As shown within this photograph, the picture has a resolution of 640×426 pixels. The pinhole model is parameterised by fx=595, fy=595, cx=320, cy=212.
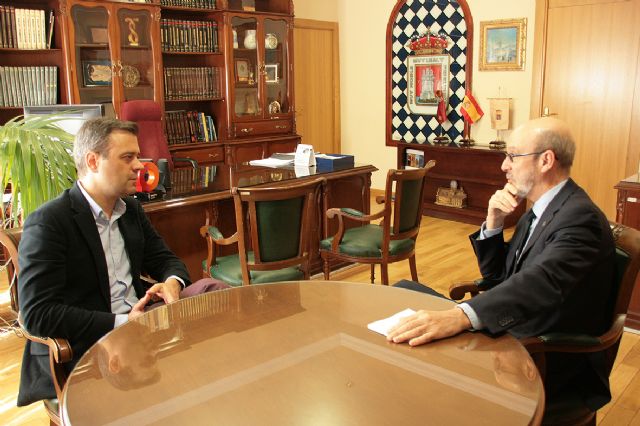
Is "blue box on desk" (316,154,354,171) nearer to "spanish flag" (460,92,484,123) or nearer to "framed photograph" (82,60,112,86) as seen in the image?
"framed photograph" (82,60,112,86)

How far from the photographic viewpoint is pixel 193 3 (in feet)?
18.8

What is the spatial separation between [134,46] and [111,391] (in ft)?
15.1

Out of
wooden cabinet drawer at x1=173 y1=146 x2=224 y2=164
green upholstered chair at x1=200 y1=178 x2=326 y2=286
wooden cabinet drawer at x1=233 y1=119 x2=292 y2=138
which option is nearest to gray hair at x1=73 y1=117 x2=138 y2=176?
green upholstered chair at x1=200 y1=178 x2=326 y2=286

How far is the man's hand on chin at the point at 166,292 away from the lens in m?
2.06

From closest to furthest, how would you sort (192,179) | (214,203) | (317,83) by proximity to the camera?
(214,203)
(192,179)
(317,83)

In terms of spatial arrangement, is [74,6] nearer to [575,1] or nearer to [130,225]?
[130,225]

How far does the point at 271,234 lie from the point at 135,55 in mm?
3254

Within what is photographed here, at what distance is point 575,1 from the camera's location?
538 centimetres

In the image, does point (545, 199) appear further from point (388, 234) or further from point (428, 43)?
point (428, 43)

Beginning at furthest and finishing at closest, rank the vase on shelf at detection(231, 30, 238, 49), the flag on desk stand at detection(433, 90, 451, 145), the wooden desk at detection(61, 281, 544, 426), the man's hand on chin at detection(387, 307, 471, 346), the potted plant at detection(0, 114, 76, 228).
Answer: the flag on desk stand at detection(433, 90, 451, 145) → the vase on shelf at detection(231, 30, 238, 49) → the potted plant at detection(0, 114, 76, 228) → the man's hand on chin at detection(387, 307, 471, 346) → the wooden desk at detection(61, 281, 544, 426)

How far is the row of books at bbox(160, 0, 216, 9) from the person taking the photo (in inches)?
219

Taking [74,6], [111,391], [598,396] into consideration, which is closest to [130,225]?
[111,391]

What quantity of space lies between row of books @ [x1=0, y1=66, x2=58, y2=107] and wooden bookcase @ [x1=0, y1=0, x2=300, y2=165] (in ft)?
0.24

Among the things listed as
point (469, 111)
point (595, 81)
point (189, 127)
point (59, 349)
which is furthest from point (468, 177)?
point (59, 349)
